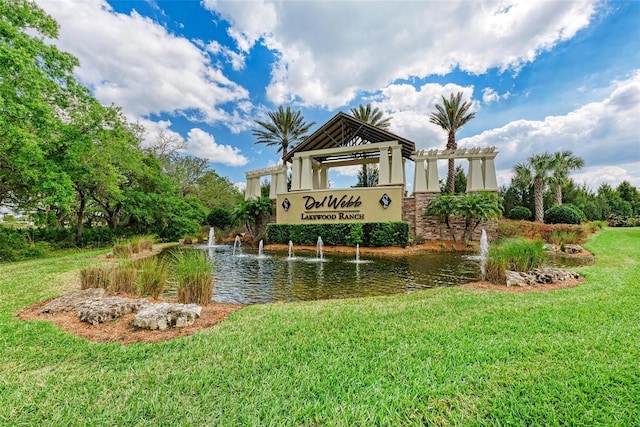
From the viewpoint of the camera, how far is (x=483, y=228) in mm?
15453

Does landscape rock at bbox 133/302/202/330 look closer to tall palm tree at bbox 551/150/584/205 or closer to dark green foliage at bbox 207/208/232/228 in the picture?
dark green foliage at bbox 207/208/232/228

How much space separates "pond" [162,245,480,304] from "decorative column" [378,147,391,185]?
8.24 meters

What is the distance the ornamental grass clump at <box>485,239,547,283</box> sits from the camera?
19.3 feet

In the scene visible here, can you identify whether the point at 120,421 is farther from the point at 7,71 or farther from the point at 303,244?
the point at 303,244

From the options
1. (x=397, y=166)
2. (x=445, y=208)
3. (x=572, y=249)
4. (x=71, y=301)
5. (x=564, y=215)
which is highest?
(x=397, y=166)

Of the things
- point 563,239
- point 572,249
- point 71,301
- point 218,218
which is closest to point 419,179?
point 563,239

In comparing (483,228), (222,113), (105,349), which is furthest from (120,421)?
(222,113)

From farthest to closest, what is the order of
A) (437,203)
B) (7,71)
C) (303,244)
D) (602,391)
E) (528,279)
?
(303,244)
(437,203)
(7,71)
(528,279)
(602,391)

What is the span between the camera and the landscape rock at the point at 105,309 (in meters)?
3.73

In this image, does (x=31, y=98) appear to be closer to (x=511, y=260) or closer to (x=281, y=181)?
(x=281, y=181)

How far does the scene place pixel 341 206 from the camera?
16.2 m

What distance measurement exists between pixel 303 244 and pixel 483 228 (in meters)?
10.4

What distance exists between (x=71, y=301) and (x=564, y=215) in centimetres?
2589

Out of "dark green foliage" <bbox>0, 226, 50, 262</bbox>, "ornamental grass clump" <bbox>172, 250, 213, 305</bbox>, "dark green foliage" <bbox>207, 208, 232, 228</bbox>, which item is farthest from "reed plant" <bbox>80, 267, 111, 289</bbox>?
"dark green foliage" <bbox>207, 208, 232, 228</bbox>
